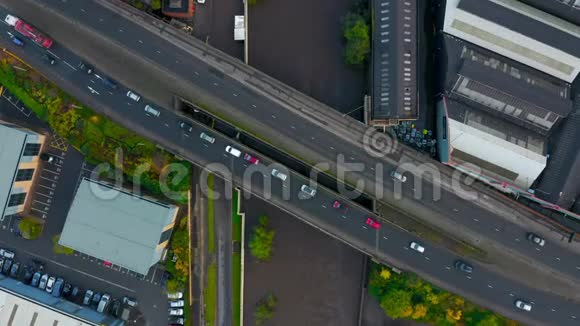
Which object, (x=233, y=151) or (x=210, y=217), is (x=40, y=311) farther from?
(x=233, y=151)

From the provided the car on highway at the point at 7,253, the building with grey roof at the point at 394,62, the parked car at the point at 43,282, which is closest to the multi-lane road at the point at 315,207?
the building with grey roof at the point at 394,62

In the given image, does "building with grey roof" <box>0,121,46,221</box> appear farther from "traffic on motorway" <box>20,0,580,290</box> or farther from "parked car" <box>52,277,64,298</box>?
"traffic on motorway" <box>20,0,580,290</box>

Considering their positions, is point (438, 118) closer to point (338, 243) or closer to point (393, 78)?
point (393, 78)

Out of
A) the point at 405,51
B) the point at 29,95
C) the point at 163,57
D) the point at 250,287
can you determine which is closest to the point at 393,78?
the point at 405,51

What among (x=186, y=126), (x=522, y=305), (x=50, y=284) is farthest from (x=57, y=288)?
(x=522, y=305)

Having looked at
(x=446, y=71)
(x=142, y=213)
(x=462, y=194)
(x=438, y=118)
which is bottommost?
(x=142, y=213)

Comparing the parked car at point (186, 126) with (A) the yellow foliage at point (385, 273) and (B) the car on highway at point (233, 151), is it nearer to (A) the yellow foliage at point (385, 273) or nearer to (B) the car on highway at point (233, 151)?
(B) the car on highway at point (233, 151)
